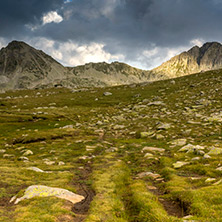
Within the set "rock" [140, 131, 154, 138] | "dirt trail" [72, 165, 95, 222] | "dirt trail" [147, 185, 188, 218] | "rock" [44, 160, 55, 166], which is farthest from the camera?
"rock" [140, 131, 154, 138]

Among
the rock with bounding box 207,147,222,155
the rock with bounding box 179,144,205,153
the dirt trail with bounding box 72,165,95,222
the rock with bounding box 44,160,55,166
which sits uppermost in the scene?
the rock with bounding box 207,147,222,155

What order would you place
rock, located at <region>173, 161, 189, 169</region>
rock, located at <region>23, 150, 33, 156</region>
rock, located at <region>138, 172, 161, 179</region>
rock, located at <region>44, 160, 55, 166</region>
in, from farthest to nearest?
rock, located at <region>23, 150, 33, 156</region> → rock, located at <region>44, 160, 55, 166</region> → rock, located at <region>173, 161, 189, 169</region> → rock, located at <region>138, 172, 161, 179</region>

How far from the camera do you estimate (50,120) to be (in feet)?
240

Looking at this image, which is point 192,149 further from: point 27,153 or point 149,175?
point 27,153

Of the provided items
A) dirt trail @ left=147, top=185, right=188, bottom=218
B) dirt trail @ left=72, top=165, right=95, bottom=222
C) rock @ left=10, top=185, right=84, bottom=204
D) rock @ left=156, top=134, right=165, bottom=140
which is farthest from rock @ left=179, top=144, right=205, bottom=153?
rock @ left=10, top=185, right=84, bottom=204

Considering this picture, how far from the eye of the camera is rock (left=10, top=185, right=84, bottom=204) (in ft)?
44.9

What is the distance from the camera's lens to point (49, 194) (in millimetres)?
14148

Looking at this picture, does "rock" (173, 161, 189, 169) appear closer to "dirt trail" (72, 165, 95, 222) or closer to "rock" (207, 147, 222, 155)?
"rock" (207, 147, 222, 155)

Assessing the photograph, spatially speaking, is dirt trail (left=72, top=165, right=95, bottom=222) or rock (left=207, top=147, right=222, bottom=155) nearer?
dirt trail (left=72, top=165, right=95, bottom=222)

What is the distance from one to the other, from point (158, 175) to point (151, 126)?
96.8 feet

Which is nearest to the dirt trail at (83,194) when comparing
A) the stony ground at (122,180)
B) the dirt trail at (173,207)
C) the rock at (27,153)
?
the stony ground at (122,180)

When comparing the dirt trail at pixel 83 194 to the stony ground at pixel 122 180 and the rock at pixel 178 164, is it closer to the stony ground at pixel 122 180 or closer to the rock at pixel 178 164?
the stony ground at pixel 122 180

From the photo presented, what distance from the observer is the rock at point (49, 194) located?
13.7m

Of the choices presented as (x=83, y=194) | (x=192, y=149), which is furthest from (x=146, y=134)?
(x=83, y=194)
